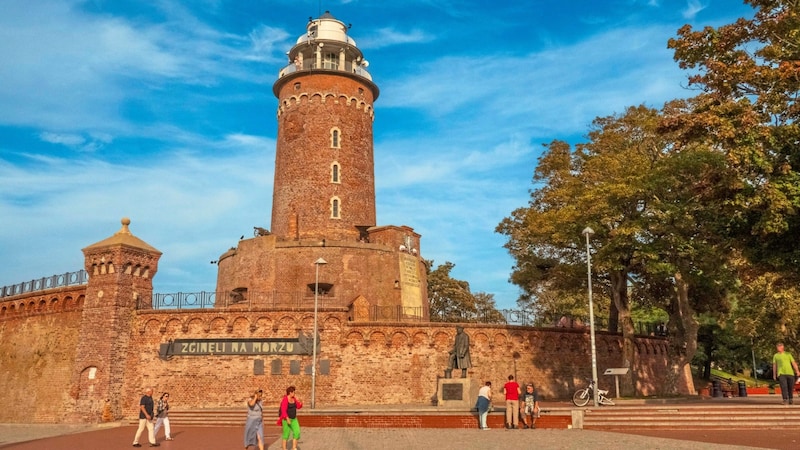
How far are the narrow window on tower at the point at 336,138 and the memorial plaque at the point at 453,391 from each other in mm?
17654

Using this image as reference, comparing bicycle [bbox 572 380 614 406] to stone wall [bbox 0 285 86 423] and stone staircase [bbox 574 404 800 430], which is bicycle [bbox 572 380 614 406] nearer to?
stone staircase [bbox 574 404 800 430]

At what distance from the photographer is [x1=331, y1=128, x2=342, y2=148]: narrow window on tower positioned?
35.9m

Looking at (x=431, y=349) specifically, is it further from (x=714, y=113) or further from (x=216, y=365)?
(x=714, y=113)

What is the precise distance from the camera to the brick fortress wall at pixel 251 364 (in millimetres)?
26906

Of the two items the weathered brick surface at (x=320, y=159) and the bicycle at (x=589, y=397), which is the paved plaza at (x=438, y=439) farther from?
the weathered brick surface at (x=320, y=159)

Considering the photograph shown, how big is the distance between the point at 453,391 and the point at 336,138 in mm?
18276

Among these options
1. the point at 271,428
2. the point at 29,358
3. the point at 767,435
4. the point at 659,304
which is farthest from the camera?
the point at 659,304

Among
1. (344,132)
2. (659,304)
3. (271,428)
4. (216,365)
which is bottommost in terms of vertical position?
(271,428)

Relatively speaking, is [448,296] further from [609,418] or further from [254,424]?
[254,424]

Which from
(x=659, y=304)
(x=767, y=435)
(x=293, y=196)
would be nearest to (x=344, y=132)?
(x=293, y=196)

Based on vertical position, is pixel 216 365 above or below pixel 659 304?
below

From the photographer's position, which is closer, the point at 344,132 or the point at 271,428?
the point at 271,428

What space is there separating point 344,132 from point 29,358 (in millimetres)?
19740

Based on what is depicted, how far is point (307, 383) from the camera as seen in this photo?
2706 centimetres
